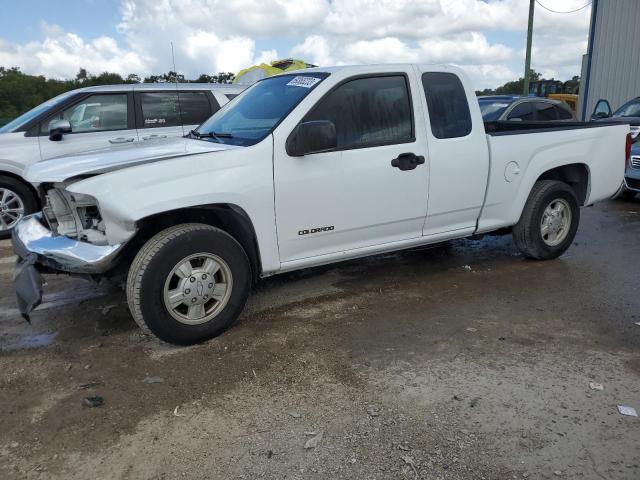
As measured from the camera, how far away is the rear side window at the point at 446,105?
454 centimetres

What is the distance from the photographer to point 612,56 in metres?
18.9

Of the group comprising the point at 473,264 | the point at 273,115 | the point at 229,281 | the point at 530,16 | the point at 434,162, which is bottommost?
the point at 473,264

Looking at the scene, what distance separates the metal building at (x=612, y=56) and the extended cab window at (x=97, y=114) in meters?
17.2

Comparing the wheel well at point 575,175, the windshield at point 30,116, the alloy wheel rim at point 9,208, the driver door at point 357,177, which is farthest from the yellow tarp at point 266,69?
the driver door at point 357,177

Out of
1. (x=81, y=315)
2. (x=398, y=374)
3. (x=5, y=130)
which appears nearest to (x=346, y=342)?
(x=398, y=374)

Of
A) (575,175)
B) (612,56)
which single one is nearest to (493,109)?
(575,175)

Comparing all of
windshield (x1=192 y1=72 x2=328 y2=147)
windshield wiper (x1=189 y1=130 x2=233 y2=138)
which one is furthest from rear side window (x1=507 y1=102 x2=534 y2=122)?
windshield wiper (x1=189 y1=130 x2=233 y2=138)

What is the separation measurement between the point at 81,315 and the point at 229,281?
1467mm

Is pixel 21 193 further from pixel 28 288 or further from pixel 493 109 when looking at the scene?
pixel 493 109

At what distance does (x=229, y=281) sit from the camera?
150 inches

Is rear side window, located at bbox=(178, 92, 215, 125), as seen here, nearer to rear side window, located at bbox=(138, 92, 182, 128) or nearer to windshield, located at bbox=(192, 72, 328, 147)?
rear side window, located at bbox=(138, 92, 182, 128)

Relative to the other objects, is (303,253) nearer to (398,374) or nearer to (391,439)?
(398,374)

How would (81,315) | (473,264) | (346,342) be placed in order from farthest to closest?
(473,264)
(81,315)
(346,342)

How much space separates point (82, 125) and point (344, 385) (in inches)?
217
